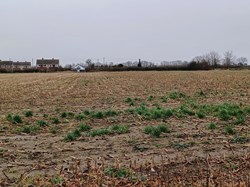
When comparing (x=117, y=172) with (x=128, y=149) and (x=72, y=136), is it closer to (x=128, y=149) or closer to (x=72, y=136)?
(x=128, y=149)

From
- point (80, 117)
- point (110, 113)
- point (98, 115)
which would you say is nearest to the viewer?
point (80, 117)

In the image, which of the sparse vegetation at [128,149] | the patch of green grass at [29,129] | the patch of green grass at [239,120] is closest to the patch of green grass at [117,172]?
the sparse vegetation at [128,149]

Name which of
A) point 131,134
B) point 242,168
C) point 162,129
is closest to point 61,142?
point 131,134

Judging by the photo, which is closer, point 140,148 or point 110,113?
point 140,148

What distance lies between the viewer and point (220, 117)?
1155 centimetres

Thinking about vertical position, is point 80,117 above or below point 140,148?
above

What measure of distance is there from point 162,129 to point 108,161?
9.67 feet

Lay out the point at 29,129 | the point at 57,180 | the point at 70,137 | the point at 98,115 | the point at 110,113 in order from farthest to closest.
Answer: the point at 110,113 → the point at 98,115 → the point at 29,129 → the point at 70,137 → the point at 57,180

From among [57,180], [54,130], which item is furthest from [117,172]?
[54,130]

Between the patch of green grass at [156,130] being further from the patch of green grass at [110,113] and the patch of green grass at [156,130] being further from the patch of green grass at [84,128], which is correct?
the patch of green grass at [110,113]

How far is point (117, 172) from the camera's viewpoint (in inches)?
228

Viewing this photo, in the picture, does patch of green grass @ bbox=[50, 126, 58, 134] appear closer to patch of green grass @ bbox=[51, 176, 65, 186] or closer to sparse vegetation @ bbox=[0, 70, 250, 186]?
sparse vegetation @ bbox=[0, 70, 250, 186]

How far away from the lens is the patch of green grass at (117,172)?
5.64m

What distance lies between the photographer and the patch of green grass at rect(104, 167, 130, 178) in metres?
5.64
